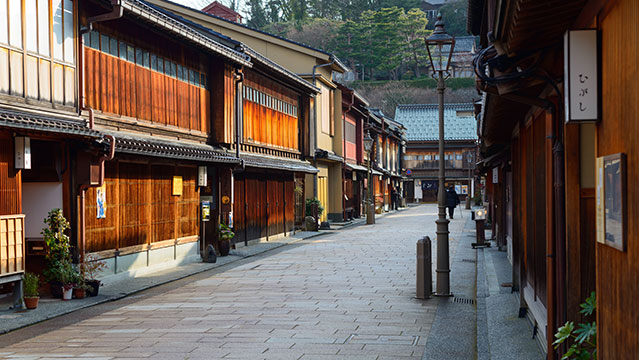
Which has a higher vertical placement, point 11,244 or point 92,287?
point 11,244

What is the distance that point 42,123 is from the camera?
1157 cm

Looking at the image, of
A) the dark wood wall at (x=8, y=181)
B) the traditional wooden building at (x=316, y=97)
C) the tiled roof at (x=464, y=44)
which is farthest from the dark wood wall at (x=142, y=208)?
the tiled roof at (x=464, y=44)

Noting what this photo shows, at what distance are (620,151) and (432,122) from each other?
79.4m

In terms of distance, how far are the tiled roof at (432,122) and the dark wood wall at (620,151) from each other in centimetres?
7543

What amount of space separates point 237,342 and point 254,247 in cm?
1590

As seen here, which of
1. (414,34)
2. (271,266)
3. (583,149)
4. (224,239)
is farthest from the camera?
(414,34)

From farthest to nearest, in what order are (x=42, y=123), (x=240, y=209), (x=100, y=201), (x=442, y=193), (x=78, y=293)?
1. (x=240, y=209)
2. (x=100, y=201)
3. (x=442, y=193)
4. (x=78, y=293)
5. (x=42, y=123)

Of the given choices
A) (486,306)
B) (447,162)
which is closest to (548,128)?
(486,306)

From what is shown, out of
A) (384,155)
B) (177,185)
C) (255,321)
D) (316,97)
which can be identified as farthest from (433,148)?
(255,321)

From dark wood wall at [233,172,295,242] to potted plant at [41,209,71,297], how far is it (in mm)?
11482

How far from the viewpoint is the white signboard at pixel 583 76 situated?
193 inches

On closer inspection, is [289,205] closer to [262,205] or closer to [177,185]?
[262,205]

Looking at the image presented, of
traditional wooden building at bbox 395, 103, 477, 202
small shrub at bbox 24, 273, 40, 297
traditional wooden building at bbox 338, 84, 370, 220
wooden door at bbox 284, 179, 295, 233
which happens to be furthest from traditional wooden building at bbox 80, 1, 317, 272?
traditional wooden building at bbox 395, 103, 477, 202

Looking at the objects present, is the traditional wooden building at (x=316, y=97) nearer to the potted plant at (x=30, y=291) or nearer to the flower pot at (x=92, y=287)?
the flower pot at (x=92, y=287)
